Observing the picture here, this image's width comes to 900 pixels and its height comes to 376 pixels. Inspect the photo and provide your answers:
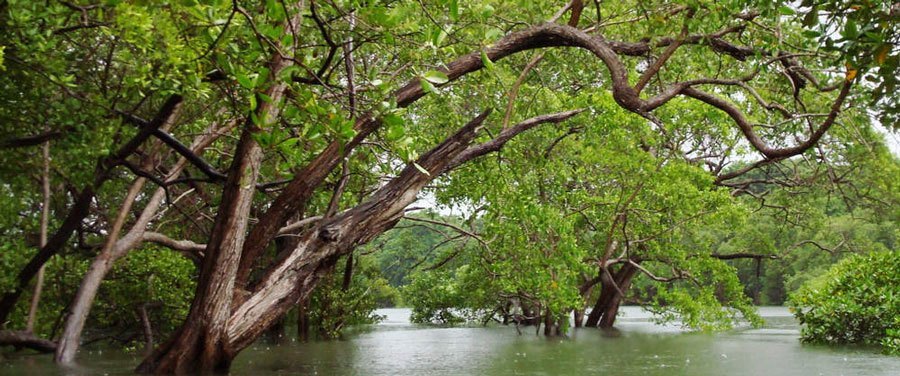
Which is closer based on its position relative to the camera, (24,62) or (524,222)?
(24,62)

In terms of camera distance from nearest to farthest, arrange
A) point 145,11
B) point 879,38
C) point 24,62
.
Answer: point 879,38, point 145,11, point 24,62

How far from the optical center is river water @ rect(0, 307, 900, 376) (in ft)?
31.3

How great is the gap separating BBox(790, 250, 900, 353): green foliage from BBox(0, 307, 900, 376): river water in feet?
2.09

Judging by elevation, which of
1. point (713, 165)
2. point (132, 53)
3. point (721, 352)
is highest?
point (713, 165)

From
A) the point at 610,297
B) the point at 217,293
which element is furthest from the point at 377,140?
the point at 610,297

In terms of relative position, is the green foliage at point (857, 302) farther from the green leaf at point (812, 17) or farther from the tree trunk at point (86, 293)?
the tree trunk at point (86, 293)

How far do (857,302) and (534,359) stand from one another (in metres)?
6.20

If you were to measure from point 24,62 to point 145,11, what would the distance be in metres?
1.47

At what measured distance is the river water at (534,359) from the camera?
9.55 m

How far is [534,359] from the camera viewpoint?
37.0 feet

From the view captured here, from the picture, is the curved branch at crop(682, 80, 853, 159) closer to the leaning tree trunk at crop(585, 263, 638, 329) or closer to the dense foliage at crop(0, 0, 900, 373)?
the dense foliage at crop(0, 0, 900, 373)

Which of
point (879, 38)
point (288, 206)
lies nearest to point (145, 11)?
point (288, 206)

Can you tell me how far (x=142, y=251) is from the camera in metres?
12.3

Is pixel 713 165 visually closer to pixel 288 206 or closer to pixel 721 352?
pixel 721 352
